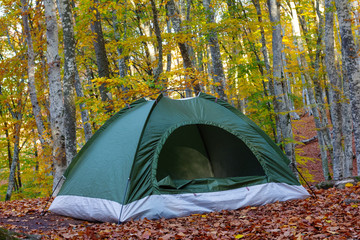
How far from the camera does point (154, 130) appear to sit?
19.3 ft

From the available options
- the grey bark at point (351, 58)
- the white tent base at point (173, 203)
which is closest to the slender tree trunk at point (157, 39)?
the grey bark at point (351, 58)

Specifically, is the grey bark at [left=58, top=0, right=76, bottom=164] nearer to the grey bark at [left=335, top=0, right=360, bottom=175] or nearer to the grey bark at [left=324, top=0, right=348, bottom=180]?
the grey bark at [left=335, top=0, right=360, bottom=175]

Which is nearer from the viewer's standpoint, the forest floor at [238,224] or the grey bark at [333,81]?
the forest floor at [238,224]

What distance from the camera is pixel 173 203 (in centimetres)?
538

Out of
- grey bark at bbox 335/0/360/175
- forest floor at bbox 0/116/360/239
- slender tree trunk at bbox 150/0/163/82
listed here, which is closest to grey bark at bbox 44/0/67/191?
slender tree trunk at bbox 150/0/163/82

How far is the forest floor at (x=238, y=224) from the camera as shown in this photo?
12.0 ft

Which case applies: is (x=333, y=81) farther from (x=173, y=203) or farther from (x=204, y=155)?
(x=173, y=203)

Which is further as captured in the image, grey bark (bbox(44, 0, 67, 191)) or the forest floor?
grey bark (bbox(44, 0, 67, 191))

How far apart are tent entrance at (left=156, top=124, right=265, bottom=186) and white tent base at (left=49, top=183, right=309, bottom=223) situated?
0.82 m

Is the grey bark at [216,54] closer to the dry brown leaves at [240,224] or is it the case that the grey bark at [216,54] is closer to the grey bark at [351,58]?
the grey bark at [351,58]

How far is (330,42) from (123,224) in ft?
23.8

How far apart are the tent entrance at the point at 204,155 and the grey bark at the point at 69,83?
266cm

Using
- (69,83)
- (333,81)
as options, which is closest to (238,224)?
(69,83)

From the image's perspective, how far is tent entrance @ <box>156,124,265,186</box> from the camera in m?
7.00
